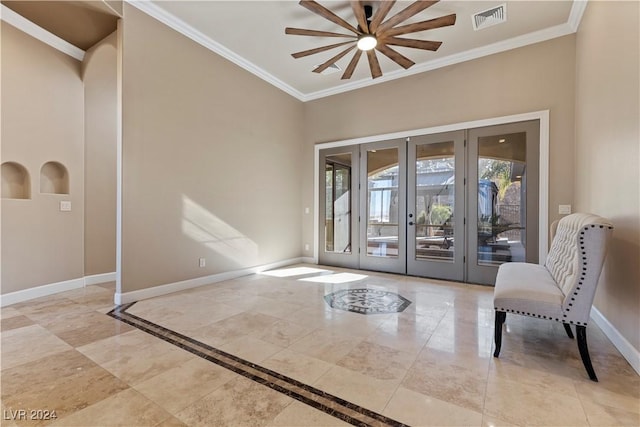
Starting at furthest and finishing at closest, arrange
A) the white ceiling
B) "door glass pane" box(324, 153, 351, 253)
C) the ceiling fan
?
"door glass pane" box(324, 153, 351, 253)
the white ceiling
the ceiling fan

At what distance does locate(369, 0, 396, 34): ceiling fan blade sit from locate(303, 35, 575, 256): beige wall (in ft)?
6.97

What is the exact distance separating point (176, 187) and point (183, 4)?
235 centimetres

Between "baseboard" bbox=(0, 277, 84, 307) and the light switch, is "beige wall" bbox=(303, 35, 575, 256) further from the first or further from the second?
"baseboard" bbox=(0, 277, 84, 307)

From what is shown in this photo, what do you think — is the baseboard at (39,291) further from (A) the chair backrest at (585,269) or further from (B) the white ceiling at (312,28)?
(A) the chair backrest at (585,269)

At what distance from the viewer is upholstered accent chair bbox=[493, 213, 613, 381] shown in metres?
1.95

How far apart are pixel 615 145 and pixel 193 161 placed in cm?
486

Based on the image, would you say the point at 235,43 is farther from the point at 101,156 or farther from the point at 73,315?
→ the point at 73,315

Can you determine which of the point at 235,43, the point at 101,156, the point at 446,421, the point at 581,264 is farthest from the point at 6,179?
the point at 581,264

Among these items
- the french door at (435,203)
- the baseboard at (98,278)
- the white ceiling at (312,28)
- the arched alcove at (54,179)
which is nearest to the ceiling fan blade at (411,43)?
the white ceiling at (312,28)

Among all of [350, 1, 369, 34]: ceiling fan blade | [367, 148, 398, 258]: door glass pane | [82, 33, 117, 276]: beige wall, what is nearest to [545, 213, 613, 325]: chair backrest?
[350, 1, 369, 34]: ceiling fan blade

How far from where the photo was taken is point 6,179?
11.8 ft

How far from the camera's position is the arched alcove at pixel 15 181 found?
3570mm

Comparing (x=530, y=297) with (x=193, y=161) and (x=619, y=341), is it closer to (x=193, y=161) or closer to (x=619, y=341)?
(x=619, y=341)

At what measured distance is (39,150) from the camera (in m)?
3.80
